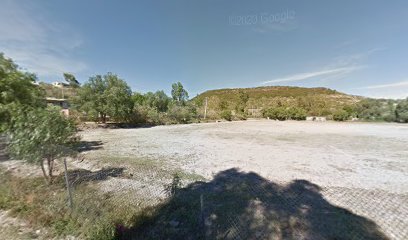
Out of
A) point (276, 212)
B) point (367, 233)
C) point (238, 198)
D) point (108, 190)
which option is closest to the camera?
point (367, 233)

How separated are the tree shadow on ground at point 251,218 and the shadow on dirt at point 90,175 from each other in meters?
2.26

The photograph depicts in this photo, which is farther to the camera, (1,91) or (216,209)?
(1,91)

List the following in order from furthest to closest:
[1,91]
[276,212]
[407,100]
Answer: [407,100] → [1,91] → [276,212]

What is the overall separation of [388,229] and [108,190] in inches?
194

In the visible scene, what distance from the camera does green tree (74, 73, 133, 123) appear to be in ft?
52.6

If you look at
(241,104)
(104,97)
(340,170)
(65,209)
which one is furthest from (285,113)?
(65,209)

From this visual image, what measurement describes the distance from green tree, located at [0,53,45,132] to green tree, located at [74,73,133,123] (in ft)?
27.3

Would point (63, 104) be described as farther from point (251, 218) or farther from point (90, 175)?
point (251, 218)

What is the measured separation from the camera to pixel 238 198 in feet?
12.0

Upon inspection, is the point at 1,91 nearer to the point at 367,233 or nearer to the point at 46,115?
the point at 46,115

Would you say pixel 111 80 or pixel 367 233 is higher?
pixel 111 80

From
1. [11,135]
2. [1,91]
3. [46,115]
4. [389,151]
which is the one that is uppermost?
[1,91]

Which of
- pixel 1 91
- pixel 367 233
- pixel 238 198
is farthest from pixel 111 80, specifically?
pixel 367 233

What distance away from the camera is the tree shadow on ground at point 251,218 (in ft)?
8.68
